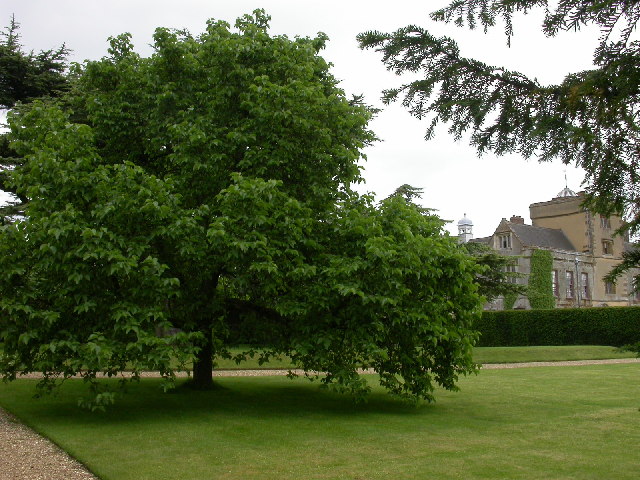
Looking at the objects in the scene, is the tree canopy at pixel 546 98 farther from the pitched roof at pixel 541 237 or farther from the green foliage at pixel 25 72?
the pitched roof at pixel 541 237

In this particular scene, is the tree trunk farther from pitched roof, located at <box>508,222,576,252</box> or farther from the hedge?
pitched roof, located at <box>508,222,576,252</box>

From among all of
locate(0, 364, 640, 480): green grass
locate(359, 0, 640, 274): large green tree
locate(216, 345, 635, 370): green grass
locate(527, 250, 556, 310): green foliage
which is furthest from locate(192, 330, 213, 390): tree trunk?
locate(527, 250, 556, 310): green foliage

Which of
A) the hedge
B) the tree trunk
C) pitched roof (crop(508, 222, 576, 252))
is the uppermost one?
pitched roof (crop(508, 222, 576, 252))

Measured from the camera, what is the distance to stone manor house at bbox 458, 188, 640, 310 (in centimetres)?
4550

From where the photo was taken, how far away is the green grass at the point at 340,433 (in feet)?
23.4

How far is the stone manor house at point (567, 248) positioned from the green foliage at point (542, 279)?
0.41 m

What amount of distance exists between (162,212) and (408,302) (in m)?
4.39

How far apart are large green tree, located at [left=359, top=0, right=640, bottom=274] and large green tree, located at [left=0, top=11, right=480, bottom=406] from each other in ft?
17.5

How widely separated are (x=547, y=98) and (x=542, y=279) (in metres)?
42.0

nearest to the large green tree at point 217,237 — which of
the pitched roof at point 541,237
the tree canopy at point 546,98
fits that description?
Answer: the tree canopy at point 546,98

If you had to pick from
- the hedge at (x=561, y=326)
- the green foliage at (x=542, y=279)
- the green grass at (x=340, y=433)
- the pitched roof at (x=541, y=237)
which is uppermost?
the pitched roof at (x=541, y=237)

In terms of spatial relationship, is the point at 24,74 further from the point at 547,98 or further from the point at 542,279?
the point at 542,279

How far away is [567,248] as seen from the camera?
49188 mm

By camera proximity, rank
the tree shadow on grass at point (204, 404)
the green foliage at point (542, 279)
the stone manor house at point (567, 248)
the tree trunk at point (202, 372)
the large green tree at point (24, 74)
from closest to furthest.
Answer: the tree shadow on grass at point (204, 404)
the tree trunk at point (202, 372)
the large green tree at point (24, 74)
the green foliage at point (542, 279)
the stone manor house at point (567, 248)
